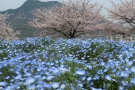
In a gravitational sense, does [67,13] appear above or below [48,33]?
above

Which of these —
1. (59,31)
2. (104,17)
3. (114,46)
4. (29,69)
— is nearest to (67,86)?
(29,69)

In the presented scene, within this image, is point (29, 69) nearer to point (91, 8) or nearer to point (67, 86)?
point (67, 86)

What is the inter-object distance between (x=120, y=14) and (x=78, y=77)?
1308 centimetres

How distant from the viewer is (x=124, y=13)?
14.9 m

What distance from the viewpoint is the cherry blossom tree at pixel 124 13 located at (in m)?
15.0

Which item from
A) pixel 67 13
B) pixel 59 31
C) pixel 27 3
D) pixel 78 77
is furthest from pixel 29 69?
pixel 27 3

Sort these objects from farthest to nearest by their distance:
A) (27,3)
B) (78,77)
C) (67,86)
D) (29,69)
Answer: (27,3) → (29,69) → (78,77) → (67,86)

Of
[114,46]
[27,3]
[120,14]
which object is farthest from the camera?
[27,3]

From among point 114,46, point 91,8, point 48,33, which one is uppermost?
point 91,8

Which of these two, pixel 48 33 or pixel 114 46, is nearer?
pixel 114 46

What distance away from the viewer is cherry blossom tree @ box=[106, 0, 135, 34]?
15.0 meters

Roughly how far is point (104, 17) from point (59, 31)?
4.18m

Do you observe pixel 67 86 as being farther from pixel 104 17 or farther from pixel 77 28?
pixel 104 17

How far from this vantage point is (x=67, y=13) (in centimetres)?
1558
